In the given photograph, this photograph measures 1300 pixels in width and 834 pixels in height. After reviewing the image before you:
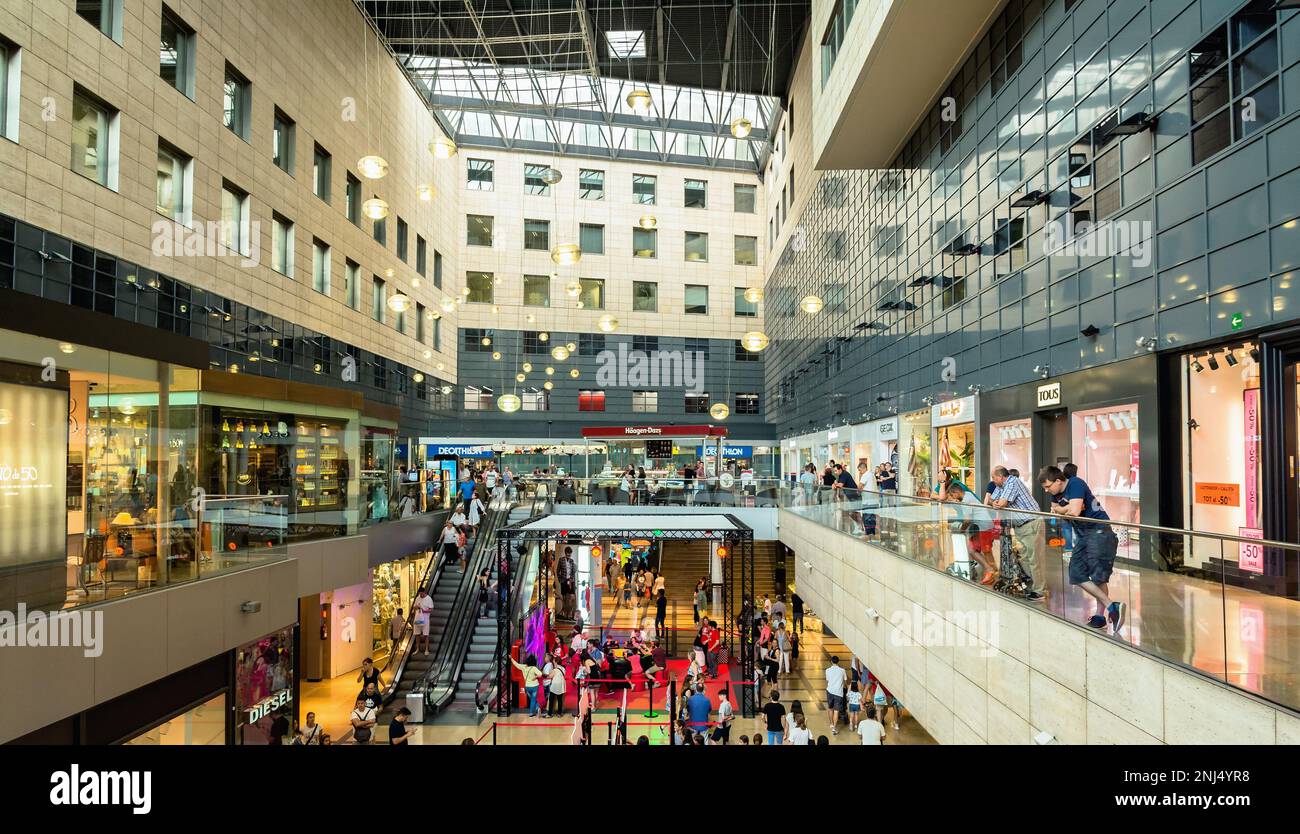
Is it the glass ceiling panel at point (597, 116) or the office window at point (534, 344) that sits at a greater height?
the glass ceiling panel at point (597, 116)

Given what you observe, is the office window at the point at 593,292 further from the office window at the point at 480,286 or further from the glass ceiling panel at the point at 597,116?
the glass ceiling panel at the point at 597,116

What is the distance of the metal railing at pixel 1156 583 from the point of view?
4.28 metres

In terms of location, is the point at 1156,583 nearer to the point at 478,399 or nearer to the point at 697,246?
the point at 478,399

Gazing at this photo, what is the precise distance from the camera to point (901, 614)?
33.7 ft

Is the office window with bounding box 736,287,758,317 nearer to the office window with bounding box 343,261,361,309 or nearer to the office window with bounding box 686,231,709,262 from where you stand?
the office window with bounding box 686,231,709,262

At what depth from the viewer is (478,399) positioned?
40.5 metres

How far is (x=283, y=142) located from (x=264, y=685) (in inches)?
549

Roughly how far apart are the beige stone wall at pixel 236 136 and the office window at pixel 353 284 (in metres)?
0.37

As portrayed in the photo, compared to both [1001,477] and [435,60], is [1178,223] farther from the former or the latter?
[435,60]

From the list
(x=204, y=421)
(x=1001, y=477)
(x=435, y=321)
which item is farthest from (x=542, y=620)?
(x=435, y=321)

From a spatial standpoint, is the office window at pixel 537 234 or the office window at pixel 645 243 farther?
the office window at pixel 645 243

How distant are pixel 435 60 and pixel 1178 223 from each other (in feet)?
106

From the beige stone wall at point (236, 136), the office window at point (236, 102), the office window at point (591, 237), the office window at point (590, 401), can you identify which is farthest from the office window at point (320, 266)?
the office window at point (591, 237)
